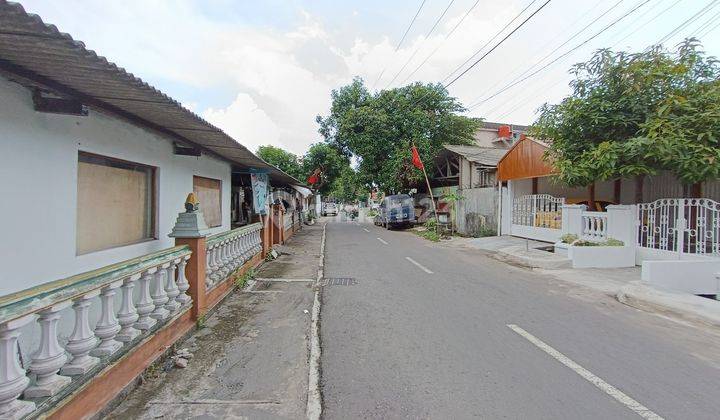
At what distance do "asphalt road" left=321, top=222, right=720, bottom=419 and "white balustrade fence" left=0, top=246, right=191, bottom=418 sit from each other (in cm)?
Answer: 178

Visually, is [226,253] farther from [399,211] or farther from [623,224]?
[399,211]

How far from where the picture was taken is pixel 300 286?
791 cm

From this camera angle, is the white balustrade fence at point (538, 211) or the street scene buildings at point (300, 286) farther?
the white balustrade fence at point (538, 211)

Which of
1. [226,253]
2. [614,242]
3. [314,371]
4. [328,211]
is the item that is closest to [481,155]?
[614,242]

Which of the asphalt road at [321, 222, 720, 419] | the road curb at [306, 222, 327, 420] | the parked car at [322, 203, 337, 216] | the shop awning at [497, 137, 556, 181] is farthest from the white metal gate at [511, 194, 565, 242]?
the parked car at [322, 203, 337, 216]

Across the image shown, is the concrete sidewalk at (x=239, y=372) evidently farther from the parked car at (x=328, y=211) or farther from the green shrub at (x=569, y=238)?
the parked car at (x=328, y=211)

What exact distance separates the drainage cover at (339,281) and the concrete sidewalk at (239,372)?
4.99 ft

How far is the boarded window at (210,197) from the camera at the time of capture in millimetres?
8234

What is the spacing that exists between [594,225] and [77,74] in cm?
1236

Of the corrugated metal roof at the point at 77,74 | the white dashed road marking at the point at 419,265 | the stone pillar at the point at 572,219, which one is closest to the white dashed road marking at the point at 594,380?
the white dashed road marking at the point at 419,265

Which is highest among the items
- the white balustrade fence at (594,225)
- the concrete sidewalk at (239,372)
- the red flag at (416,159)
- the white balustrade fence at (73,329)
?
the red flag at (416,159)

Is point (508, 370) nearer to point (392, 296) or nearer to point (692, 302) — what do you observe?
point (392, 296)

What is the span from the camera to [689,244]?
894 centimetres

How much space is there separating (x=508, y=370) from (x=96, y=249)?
4704 mm
